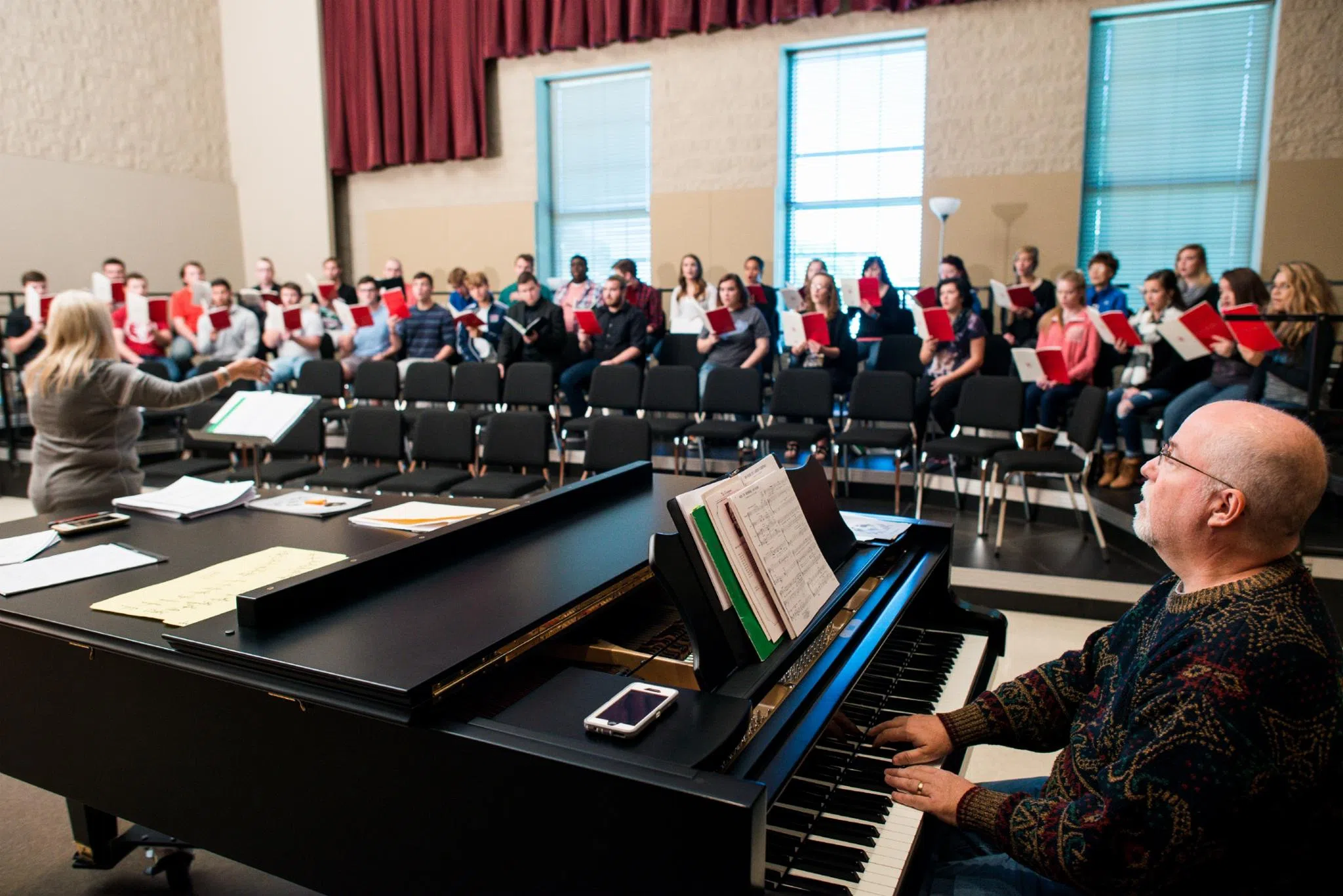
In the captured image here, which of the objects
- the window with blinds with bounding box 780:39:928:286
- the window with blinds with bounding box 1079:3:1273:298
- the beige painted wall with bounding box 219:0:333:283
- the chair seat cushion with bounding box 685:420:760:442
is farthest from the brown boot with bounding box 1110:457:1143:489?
the beige painted wall with bounding box 219:0:333:283

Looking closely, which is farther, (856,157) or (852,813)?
(856,157)

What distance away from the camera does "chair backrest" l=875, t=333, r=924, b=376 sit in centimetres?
671

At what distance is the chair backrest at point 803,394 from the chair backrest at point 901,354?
119 cm

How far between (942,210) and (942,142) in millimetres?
957

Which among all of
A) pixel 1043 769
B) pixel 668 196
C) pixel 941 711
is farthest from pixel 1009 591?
pixel 668 196

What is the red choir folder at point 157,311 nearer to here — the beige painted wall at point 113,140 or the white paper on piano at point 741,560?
the beige painted wall at point 113,140

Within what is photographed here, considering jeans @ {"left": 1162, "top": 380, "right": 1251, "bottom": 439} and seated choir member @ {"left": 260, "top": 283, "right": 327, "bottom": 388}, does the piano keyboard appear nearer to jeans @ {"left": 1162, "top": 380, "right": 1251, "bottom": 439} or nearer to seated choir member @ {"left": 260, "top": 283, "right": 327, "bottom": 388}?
jeans @ {"left": 1162, "top": 380, "right": 1251, "bottom": 439}

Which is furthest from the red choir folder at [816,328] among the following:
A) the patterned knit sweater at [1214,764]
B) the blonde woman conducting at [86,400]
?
the patterned knit sweater at [1214,764]

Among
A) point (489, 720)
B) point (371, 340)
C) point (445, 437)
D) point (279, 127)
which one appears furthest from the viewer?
point (279, 127)

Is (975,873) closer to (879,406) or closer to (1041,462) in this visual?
(1041,462)

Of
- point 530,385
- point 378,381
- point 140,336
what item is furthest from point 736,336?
point 140,336

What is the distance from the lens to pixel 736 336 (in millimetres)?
6648

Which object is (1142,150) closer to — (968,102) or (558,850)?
(968,102)

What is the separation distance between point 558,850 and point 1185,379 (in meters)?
5.27
